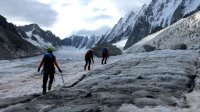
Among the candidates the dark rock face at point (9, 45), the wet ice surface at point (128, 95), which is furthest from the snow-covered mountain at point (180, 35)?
the wet ice surface at point (128, 95)

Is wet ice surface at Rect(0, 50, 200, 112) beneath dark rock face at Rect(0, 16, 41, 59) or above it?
beneath

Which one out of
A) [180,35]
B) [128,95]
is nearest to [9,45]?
[180,35]

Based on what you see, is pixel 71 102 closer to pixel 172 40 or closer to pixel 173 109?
pixel 173 109

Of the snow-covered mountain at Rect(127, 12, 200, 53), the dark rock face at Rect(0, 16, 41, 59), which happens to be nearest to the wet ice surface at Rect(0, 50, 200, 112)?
the snow-covered mountain at Rect(127, 12, 200, 53)

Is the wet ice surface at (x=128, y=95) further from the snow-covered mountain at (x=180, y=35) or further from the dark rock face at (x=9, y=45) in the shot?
the dark rock face at (x=9, y=45)

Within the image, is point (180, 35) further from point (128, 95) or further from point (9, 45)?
point (128, 95)

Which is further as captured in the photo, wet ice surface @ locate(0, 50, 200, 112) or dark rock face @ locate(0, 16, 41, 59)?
dark rock face @ locate(0, 16, 41, 59)

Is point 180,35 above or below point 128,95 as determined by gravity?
above

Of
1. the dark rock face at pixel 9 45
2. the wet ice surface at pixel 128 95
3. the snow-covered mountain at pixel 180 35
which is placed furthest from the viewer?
the dark rock face at pixel 9 45

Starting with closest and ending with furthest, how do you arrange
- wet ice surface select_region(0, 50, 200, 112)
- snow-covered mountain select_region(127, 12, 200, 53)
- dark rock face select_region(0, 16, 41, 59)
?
wet ice surface select_region(0, 50, 200, 112)
snow-covered mountain select_region(127, 12, 200, 53)
dark rock face select_region(0, 16, 41, 59)

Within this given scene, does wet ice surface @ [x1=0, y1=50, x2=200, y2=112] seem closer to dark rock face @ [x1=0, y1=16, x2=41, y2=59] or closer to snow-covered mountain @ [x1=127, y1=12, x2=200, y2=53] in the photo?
snow-covered mountain @ [x1=127, y1=12, x2=200, y2=53]

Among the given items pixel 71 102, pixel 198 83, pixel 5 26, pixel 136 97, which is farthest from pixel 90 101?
pixel 5 26

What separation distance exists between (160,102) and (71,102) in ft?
13.0

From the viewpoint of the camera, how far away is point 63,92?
21.9m
